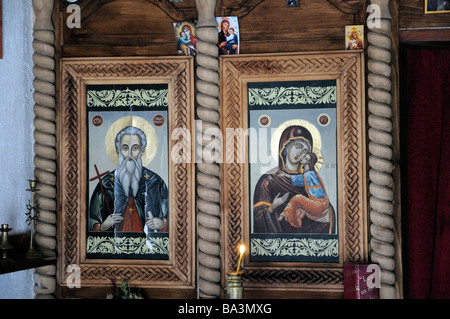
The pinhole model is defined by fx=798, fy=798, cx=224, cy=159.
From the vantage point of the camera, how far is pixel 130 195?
15.3 feet

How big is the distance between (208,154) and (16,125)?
1.13 meters

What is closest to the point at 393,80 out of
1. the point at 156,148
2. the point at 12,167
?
the point at 156,148

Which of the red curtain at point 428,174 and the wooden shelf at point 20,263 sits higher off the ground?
the red curtain at point 428,174

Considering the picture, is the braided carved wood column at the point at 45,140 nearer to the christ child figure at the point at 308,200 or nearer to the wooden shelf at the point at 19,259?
the wooden shelf at the point at 19,259

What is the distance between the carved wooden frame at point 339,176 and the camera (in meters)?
4.48

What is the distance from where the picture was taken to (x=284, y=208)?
454 centimetres

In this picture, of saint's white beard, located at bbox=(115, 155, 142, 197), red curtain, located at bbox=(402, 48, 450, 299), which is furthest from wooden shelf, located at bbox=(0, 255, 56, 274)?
red curtain, located at bbox=(402, 48, 450, 299)

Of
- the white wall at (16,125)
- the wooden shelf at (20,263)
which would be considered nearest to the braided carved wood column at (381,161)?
the wooden shelf at (20,263)

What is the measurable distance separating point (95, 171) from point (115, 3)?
100cm

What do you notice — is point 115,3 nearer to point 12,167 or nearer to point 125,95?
point 125,95

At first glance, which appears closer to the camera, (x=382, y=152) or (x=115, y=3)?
(x=382, y=152)

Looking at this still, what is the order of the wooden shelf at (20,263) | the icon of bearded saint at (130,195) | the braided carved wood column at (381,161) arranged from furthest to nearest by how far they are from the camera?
the icon of bearded saint at (130,195), the braided carved wood column at (381,161), the wooden shelf at (20,263)

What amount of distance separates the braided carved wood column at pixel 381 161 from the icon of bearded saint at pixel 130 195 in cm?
119

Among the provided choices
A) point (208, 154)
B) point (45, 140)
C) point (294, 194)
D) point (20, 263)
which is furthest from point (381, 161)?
point (20, 263)
